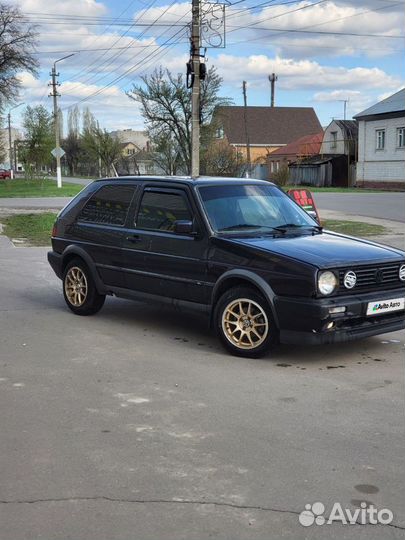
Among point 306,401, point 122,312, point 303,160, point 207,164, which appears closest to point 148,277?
point 122,312

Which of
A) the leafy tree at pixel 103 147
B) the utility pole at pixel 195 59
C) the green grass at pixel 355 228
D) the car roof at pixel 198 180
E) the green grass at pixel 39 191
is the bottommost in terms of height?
the green grass at pixel 355 228

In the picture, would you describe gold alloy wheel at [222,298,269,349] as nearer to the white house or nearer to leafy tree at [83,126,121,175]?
the white house

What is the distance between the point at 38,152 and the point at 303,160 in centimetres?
2561

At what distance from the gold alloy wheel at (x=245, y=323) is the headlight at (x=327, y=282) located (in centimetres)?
60

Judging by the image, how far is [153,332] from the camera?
7.06m

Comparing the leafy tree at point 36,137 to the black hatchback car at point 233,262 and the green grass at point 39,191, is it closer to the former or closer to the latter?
the green grass at point 39,191

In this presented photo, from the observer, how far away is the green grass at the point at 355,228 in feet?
57.2

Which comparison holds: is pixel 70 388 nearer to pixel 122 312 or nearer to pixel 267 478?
pixel 267 478

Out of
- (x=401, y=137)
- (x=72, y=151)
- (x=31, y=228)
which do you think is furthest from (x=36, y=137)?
(x=72, y=151)

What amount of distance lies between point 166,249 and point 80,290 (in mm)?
1730

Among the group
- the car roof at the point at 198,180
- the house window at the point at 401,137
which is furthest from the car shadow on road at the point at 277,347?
the house window at the point at 401,137

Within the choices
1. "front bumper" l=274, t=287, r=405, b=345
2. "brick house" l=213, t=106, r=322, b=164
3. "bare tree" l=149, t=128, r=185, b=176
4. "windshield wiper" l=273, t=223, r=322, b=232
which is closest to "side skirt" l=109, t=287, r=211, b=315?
"front bumper" l=274, t=287, r=405, b=345

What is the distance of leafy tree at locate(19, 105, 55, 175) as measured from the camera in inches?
2386

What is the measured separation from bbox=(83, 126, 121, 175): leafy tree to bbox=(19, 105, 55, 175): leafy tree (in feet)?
75.6
